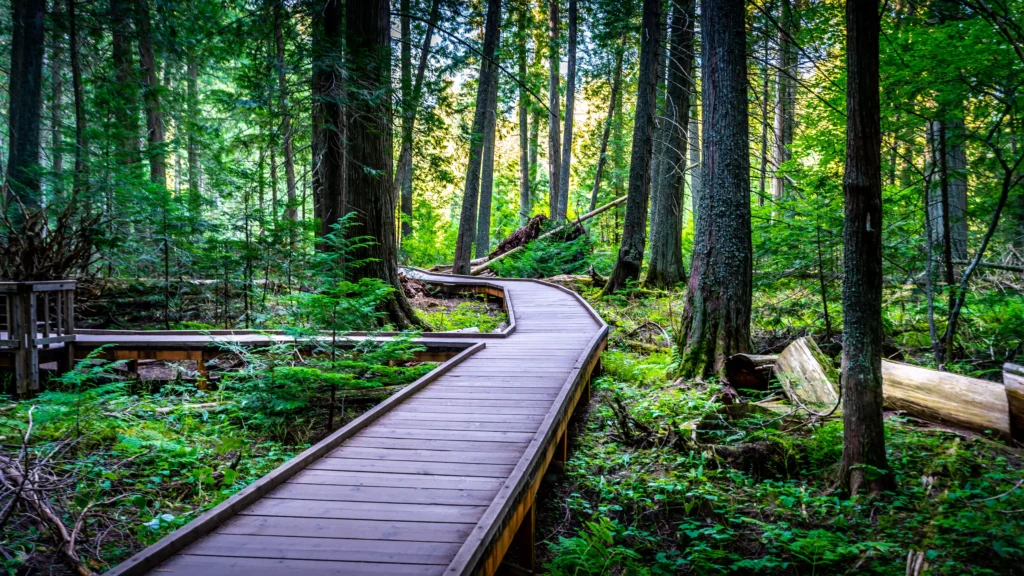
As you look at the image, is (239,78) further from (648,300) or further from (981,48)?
(648,300)

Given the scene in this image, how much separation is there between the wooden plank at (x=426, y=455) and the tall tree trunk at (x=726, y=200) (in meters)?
3.61

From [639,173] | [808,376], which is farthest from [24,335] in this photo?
[639,173]

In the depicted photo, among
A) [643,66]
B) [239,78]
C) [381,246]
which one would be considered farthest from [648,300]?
[239,78]

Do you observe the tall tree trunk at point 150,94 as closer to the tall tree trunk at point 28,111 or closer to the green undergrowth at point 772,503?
the tall tree trunk at point 28,111

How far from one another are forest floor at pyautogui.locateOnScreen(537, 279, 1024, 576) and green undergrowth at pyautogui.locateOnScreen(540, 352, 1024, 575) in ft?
0.03

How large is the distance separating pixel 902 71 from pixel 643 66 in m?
8.13

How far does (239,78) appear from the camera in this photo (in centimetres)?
712

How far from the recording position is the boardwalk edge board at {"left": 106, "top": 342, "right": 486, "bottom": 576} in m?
2.48

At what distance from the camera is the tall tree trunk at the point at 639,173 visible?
42.4 ft

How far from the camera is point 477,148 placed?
55.4 ft

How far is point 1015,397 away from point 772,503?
202 cm

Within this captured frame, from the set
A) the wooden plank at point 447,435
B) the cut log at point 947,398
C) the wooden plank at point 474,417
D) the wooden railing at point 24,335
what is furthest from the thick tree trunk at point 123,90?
the cut log at point 947,398

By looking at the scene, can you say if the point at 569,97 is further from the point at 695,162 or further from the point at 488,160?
the point at 695,162

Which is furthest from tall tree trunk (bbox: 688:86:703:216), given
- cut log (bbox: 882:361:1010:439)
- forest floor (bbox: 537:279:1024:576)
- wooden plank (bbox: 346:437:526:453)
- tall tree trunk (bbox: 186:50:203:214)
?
tall tree trunk (bbox: 186:50:203:214)
